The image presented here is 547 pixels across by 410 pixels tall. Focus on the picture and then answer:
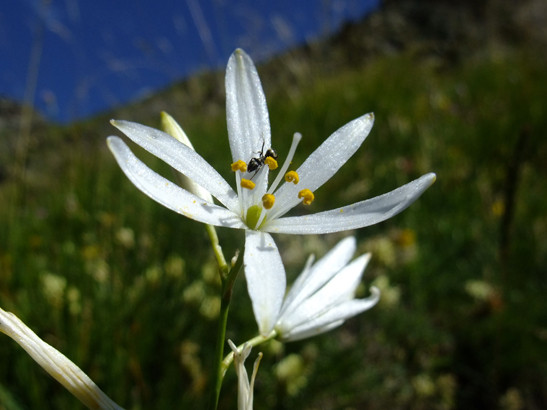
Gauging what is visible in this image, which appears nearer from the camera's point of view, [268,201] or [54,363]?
[54,363]

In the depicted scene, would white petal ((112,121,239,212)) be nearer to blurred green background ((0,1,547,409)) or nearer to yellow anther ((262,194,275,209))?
yellow anther ((262,194,275,209))

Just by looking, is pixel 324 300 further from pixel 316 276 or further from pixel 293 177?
pixel 293 177

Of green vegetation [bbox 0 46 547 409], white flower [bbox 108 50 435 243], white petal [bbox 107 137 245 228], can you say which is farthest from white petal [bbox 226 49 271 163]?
green vegetation [bbox 0 46 547 409]

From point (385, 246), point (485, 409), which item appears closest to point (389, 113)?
point (385, 246)

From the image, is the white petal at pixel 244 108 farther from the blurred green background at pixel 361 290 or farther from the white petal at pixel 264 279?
the blurred green background at pixel 361 290

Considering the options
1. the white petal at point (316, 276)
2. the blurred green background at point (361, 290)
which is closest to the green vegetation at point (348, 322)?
the blurred green background at point (361, 290)

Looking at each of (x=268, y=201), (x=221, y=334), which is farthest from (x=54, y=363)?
(x=268, y=201)
